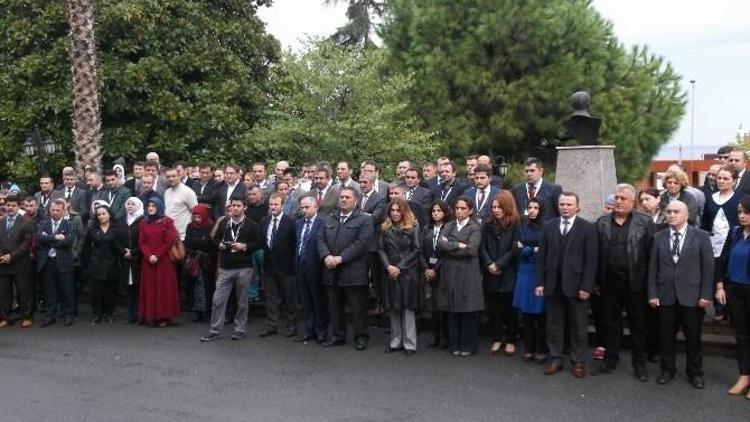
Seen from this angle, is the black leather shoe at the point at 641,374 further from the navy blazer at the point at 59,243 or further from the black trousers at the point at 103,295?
the navy blazer at the point at 59,243

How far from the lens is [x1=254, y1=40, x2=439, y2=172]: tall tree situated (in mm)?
18562

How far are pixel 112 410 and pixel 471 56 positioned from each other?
16.3 meters

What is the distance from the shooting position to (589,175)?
10.7m

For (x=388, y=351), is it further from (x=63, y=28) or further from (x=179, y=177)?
(x=63, y=28)

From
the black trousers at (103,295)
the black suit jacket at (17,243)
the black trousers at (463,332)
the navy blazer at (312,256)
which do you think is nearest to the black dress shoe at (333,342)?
the navy blazer at (312,256)

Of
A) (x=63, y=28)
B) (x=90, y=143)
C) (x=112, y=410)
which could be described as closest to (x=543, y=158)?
(x=90, y=143)

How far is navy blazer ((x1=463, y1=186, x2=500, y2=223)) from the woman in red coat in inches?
163

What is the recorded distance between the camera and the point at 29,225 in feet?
36.2

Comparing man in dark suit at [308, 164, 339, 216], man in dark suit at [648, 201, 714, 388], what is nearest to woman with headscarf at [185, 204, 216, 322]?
man in dark suit at [308, 164, 339, 216]

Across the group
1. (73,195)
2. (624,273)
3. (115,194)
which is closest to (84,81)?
(73,195)

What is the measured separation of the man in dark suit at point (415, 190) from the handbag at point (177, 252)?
3.20 metres

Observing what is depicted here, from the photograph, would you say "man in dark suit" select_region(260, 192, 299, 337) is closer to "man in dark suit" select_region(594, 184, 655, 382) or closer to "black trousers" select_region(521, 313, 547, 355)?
"black trousers" select_region(521, 313, 547, 355)

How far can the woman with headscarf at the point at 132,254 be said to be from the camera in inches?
428

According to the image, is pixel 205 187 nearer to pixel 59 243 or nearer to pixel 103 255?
pixel 103 255
